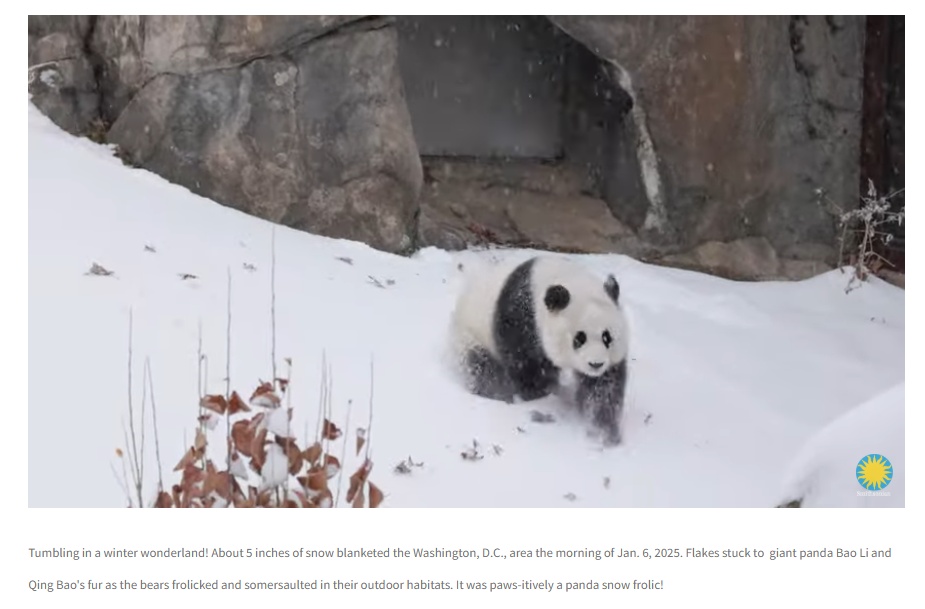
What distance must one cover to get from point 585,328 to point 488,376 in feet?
2.10

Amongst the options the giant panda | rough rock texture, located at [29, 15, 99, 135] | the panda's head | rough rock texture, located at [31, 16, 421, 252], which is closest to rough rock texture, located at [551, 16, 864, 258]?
rough rock texture, located at [31, 16, 421, 252]

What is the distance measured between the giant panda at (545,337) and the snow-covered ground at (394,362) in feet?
0.43

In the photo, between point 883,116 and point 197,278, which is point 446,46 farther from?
point 197,278

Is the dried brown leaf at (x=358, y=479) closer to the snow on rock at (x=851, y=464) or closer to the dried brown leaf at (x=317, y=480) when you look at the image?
the dried brown leaf at (x=317, y=480)

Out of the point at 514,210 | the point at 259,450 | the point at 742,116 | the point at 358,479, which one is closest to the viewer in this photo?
the point at 259,450

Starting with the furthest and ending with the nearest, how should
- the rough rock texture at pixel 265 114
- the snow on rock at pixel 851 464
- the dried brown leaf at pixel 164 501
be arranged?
the rough rock texture at pixel 265 114 → the snow on rock at pixel 851 464 → the dried brown leaf at pixel 164 501

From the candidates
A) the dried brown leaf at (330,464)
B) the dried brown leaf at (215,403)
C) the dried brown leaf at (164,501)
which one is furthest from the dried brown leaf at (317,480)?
the dried brown leaf at (164,501)

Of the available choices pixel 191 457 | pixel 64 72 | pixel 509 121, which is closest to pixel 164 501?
pixel 191 457

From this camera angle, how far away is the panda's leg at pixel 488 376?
16.4 ft

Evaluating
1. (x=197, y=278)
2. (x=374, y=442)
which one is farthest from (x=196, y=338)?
(x=374, y=442)

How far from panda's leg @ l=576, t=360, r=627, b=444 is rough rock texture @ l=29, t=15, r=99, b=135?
4.11 m

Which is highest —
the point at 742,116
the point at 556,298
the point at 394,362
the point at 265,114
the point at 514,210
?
the point at 742,116

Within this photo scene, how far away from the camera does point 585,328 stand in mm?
4609

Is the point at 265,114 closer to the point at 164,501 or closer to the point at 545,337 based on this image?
the point at 545,337
